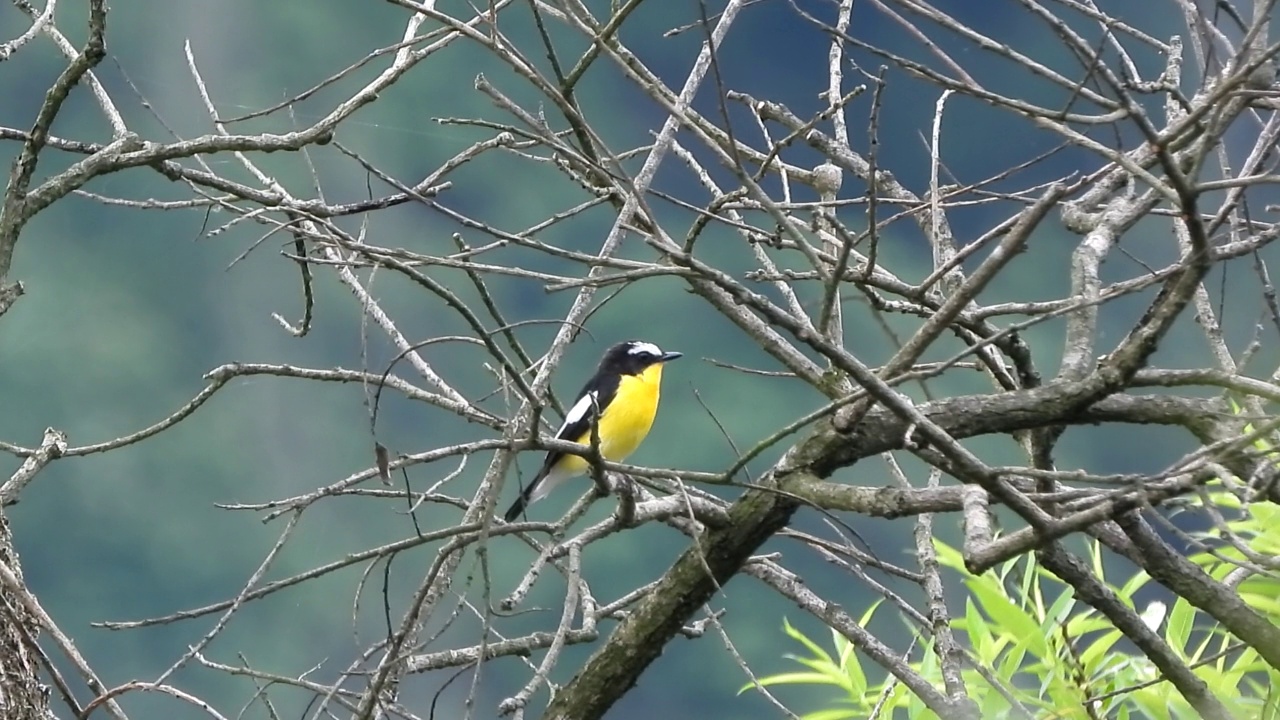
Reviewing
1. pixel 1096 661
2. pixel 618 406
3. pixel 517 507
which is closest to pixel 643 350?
pixel 618 406

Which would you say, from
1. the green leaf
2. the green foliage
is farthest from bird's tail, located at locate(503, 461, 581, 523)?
the green leaf

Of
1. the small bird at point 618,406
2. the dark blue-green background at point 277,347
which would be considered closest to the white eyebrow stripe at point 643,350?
the small bird at point 618,406

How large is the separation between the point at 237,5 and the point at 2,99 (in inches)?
63.5

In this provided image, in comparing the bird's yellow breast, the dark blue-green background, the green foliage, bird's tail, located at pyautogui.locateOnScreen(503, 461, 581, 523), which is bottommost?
the green foliage

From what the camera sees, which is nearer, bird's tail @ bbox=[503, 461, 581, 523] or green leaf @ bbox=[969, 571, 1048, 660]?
green leaf @ bbox=[969, 571, 1048, 660]

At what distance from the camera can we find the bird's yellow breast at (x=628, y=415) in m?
4.49

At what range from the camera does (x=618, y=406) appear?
4.49m

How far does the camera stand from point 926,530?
92.0 inches

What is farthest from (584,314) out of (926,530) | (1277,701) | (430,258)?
(1277,701)

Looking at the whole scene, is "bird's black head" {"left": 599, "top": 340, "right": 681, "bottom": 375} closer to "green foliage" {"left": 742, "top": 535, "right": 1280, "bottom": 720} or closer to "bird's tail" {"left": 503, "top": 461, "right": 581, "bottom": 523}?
"bird's tail" {"left": 503, "top": 461, "right": 581, "bottom": 523}

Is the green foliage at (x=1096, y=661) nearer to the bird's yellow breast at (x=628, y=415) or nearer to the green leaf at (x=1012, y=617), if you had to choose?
the green leaf at (x=1012, y=617)

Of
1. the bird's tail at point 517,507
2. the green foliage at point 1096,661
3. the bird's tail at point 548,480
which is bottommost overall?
the green foliage at point 1096,661

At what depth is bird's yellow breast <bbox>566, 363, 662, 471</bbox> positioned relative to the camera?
14.7 ft

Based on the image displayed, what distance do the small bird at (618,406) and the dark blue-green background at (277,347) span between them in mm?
2152
